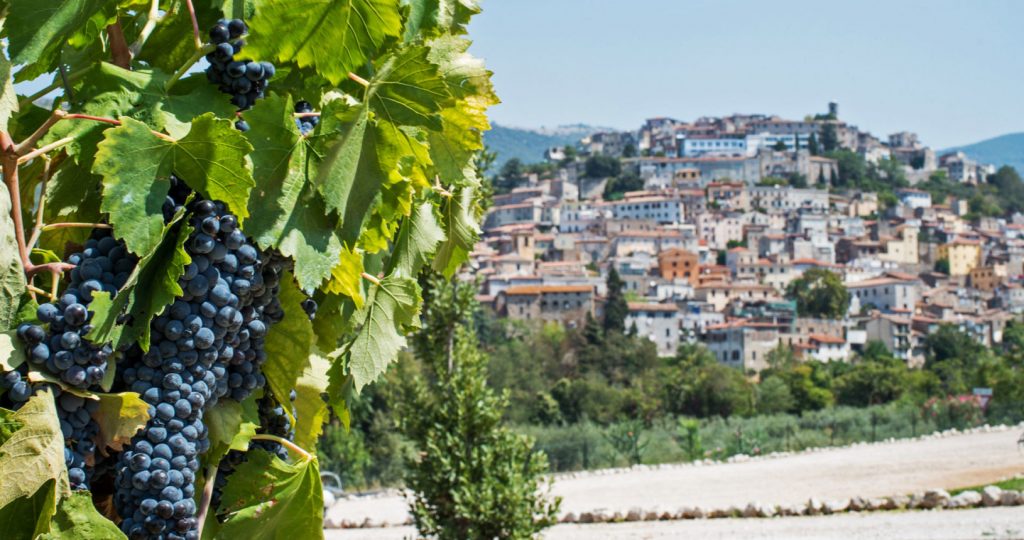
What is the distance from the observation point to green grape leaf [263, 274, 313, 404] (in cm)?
175

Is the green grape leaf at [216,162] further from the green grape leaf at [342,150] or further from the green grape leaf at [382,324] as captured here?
the green grape leaf at [382,324]

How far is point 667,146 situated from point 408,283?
452ft

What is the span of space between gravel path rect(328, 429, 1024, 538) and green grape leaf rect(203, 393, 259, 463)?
13.8m

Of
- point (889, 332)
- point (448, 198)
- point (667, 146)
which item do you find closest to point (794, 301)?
point (889, 332)

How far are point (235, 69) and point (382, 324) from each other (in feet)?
1.65

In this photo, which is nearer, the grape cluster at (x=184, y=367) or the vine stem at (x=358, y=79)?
the grape cluster at (x=184, y=367)

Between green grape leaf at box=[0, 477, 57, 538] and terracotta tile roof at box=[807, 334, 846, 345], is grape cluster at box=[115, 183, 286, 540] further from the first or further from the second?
terracotta tile roof at box=[807, 334, 846, 345]

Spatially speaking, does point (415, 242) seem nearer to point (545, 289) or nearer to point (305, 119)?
point (305, 119)

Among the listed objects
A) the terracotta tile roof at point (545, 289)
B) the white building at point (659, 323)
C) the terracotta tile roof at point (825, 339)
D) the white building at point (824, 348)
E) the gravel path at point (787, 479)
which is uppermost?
the terracotta tile roof at point (545, 289)

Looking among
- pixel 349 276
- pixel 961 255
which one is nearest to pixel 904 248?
pixel 961 255

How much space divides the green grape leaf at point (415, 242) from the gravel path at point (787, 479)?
13.5 metres

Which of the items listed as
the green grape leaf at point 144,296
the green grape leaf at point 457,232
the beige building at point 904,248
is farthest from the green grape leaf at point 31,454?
the beige building at point 904,248

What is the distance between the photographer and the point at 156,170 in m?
1.41

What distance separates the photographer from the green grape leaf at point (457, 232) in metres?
2.08
